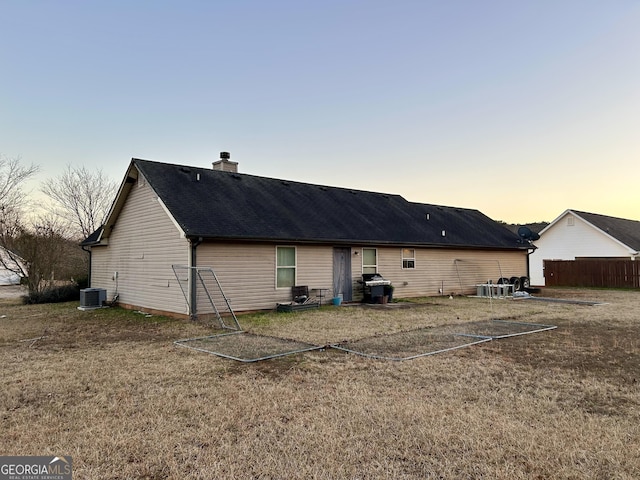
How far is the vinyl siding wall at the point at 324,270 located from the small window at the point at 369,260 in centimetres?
19

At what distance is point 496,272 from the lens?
65.6 ft

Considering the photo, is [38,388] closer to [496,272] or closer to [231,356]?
[231,356]

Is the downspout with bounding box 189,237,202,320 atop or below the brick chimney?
below

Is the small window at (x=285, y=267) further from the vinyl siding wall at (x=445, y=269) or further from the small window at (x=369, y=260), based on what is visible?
the small window at (x=369, y=260)

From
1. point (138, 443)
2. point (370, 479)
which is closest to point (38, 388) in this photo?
point (138, 443)

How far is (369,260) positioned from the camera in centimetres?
1528

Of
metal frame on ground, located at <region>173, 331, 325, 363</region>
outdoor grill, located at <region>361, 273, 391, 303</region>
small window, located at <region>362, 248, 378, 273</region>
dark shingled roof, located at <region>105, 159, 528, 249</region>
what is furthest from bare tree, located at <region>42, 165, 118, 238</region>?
metal frame on ground, located at <region>173, 331, 325, 363</region>

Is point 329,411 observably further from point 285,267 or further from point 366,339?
point 285,267

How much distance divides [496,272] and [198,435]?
756 inches

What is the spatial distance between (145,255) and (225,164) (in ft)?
17.2

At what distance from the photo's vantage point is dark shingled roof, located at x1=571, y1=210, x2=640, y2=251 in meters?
24.8

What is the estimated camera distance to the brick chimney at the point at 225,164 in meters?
16.3

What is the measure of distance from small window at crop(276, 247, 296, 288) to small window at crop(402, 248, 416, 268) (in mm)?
5406

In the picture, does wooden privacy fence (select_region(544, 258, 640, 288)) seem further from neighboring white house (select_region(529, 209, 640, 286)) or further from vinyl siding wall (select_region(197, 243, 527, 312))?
vinyl siding wall (select_region(197, 243, 527, 312))
